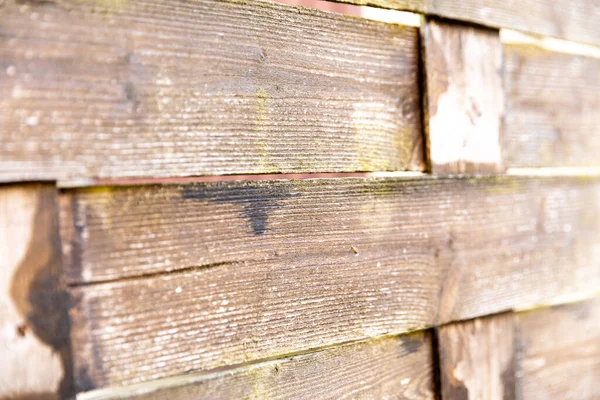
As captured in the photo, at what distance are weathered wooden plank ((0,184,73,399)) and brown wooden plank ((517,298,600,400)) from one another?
3.34ft

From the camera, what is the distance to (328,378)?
3.05ft

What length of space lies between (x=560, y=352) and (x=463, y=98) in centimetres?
71

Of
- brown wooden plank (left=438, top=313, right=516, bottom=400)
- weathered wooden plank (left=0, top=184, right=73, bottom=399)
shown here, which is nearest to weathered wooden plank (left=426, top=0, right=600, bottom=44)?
brown wooden plank (left=438, top=313, right=516, bottom=400)

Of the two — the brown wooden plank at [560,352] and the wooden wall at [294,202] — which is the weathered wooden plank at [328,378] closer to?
the wooden wall at [294,202]

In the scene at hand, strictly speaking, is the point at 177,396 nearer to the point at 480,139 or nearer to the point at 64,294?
the point at 64,294

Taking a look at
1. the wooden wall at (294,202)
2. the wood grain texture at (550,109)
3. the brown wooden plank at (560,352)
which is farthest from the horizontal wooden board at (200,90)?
the brown wooden plank at (560,352)

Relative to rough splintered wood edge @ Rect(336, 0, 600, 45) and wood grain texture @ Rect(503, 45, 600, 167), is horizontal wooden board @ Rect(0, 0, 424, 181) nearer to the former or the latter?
rough splintered wood edge @ Rect(336, 0, 600, 45)

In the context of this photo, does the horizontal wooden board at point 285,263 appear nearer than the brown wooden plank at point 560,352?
Yes

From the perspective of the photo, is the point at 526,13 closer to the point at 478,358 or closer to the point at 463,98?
the point at 463,98

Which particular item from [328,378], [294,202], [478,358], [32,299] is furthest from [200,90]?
[478,358]

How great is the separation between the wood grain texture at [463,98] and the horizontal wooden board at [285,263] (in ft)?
0.20

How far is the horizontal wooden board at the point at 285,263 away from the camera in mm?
729

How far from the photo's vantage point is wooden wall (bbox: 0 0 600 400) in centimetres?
68

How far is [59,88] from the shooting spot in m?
0.69
